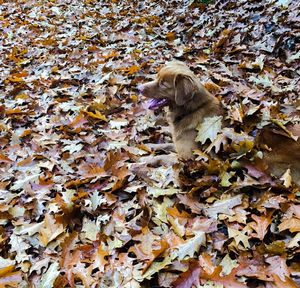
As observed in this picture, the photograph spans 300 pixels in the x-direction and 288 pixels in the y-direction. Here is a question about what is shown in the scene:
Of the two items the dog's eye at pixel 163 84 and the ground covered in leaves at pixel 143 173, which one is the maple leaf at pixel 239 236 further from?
the dog's eye at pixel 163 84

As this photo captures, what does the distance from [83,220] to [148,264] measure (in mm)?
948

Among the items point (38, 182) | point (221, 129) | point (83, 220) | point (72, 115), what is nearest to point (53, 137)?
point (72, 115)

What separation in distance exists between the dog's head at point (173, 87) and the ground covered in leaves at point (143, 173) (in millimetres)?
566

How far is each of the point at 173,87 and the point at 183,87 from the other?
0.24 m

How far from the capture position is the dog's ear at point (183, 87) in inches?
159

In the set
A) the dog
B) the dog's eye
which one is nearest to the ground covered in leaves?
the dog

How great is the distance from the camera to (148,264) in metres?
2.83

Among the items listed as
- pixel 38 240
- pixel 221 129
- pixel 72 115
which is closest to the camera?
pixel 38 240

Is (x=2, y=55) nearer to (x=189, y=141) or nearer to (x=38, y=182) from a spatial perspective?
(x=38, y=182)

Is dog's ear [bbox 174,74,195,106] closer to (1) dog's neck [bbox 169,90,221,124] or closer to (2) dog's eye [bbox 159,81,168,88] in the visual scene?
(1) dog's neck [bbox 169,90,221,124]

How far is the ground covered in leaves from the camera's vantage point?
2883mm

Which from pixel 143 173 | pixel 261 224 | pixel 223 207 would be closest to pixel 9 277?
pixel 143 173

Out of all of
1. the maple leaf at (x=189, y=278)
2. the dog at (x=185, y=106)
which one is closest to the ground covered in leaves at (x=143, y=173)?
the maple leaf at (x=189, y=278)

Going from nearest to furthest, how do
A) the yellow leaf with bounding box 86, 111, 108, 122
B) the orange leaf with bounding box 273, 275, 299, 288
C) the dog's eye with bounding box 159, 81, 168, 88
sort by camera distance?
the orange leaf with bounding box 273, 275, 299, 288
the dog's eye with bounding box 159, 81, 168, 88
the yellow leaf with bounding box 86, 111, 108, 122
